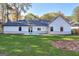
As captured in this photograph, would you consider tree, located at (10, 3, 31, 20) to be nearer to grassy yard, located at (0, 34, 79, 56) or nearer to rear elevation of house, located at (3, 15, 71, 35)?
rear elevation of house, located at (3, 15, 71, 35)

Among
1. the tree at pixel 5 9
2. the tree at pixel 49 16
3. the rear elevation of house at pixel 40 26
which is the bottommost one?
the rear elevation of house at pixel 40 26

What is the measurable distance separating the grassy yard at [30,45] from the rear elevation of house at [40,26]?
0.18ft

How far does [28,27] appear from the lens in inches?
124

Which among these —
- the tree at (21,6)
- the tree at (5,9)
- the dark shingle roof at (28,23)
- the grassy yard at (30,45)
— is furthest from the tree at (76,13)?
the tree at (5,9)

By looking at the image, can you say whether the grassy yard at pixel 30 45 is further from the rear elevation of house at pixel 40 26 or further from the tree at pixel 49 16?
the tree at pixel 49 16

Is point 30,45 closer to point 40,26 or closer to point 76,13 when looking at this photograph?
point 40,26

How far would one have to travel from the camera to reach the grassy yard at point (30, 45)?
3066mm

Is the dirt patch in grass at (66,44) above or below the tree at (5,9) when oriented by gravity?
below

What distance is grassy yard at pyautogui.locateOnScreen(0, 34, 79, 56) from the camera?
121 inches

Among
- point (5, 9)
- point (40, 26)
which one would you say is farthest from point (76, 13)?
point (5, 9)

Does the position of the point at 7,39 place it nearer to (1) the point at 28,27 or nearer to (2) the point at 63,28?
(1) the point at 28,27

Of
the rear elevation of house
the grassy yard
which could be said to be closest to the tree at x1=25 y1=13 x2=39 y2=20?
the rear elevation of house

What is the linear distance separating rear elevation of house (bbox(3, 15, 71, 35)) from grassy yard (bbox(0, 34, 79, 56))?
2.2 inches

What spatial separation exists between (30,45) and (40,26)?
0.77ft
